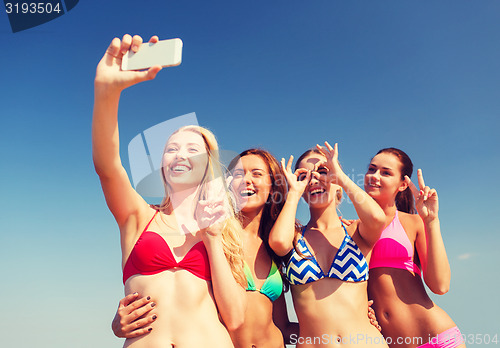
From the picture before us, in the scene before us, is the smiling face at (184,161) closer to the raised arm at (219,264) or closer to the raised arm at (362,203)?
the raised arm at (219,264)

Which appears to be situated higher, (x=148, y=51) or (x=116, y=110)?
(x=148, y=51)

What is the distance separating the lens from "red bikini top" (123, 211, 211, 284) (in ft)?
12.8

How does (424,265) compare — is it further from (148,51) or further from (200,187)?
(148,51)

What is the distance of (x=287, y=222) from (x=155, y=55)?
9.51 feet

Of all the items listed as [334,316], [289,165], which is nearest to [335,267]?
[334,316]

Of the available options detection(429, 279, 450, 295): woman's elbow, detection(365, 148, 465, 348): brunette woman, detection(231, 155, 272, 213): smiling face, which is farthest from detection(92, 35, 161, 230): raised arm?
detection(429, 279, 450, 295): woman's elbow

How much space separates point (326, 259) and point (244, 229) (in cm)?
128

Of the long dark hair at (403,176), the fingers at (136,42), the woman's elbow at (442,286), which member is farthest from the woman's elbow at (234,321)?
the long dark hair at (403,176)

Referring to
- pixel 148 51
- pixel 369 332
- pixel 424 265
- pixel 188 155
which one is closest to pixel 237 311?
pixel 188 155

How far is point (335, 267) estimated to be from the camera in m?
5.38

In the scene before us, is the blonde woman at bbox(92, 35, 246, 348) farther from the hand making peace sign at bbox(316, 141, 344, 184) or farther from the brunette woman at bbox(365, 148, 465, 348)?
the brunette woman at bbox(365, 148, 465, 348)

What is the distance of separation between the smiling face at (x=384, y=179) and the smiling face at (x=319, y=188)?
70 centimetres

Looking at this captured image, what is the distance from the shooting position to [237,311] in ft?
13.2

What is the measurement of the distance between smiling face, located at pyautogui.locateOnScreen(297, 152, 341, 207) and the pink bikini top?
3.19 feet
